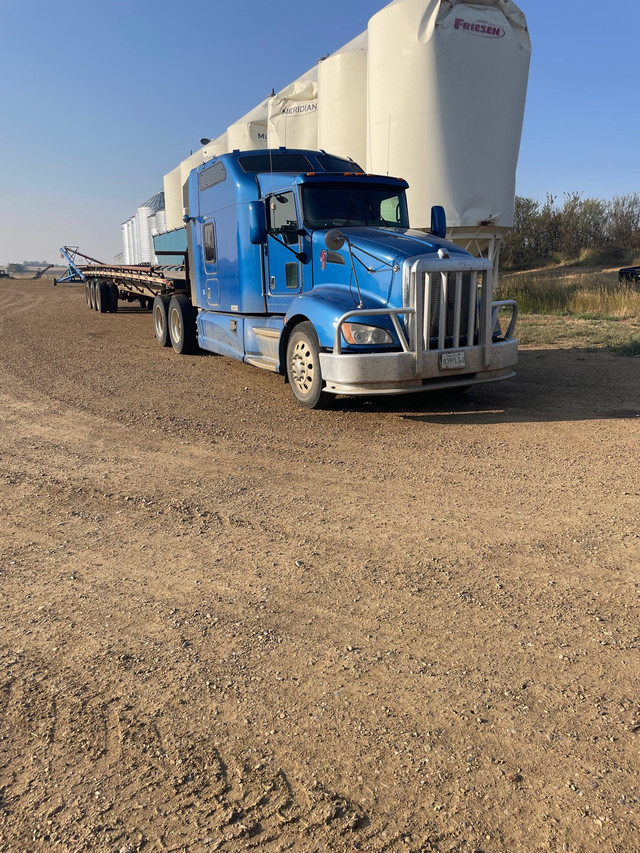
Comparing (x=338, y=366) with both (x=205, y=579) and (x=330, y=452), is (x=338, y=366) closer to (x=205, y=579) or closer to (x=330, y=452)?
(x=330, y=452)

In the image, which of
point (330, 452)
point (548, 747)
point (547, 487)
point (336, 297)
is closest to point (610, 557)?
point (547, 487)

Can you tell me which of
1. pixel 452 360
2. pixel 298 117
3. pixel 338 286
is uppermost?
pixel 298 117

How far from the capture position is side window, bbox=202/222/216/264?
33.4ft

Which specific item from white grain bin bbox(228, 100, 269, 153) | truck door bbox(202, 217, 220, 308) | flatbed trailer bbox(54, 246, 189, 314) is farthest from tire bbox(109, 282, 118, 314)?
truck door bbox(202, 217, 220, 308)

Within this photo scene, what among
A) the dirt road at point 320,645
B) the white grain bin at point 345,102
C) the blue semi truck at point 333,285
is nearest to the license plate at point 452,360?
the blue semi truck at point 333,285

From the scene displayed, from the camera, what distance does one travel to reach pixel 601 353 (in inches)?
448

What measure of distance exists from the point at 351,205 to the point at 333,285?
1334 millimetres

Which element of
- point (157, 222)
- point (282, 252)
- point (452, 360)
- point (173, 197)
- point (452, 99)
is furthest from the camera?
point (157, 222)

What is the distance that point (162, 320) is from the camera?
12.8 metres

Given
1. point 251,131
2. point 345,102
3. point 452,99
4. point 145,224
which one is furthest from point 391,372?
point 145,224

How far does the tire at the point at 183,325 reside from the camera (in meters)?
11.6

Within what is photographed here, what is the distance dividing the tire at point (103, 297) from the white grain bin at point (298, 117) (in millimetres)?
8004

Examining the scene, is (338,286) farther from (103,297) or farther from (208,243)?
(103,297)

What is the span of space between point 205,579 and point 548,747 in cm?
187
